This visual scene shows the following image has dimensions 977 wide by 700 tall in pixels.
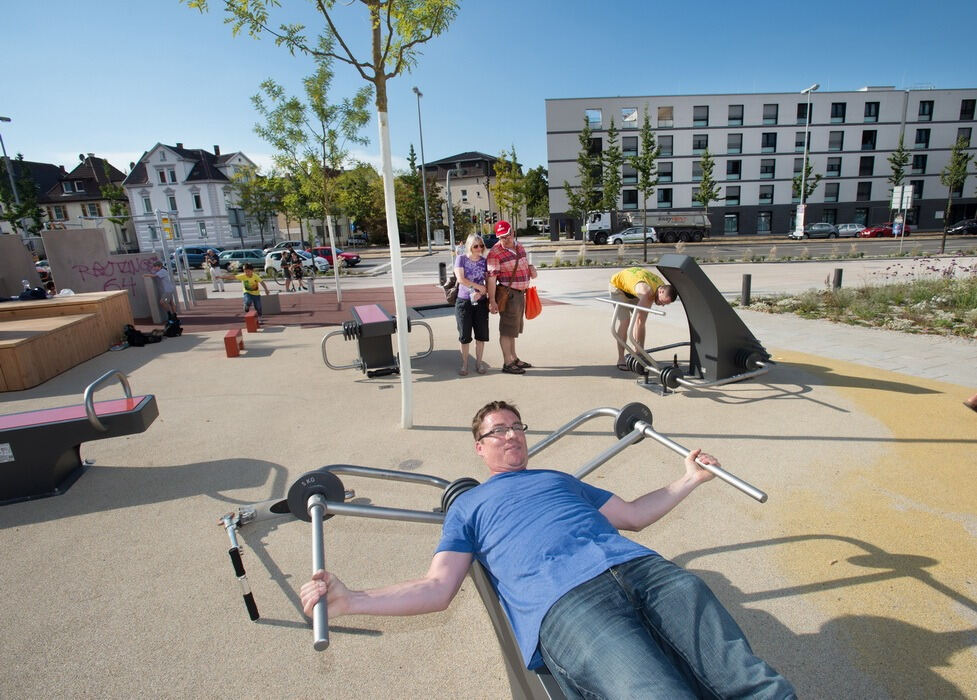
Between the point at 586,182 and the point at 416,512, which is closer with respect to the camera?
the point at 416,512

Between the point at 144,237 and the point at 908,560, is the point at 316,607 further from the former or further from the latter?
the point at 144,237

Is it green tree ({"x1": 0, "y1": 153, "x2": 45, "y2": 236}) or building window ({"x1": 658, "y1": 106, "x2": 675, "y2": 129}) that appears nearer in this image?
green tree ({"x1": 0, "y1": 153, "x2": 45, "y2": 236})

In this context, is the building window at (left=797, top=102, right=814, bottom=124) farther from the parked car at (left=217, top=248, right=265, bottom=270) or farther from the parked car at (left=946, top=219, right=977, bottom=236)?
the parked car at (left=217, top=248, right=265, bottom=270)

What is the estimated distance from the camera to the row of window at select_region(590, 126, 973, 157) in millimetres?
48156

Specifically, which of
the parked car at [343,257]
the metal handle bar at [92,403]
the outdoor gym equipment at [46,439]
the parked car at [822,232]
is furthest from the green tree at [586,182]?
the metal handle bar at [92,403]

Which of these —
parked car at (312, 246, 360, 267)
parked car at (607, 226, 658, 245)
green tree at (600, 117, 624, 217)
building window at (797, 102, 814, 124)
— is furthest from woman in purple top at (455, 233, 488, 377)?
building window at (797, 102, 814, 124)

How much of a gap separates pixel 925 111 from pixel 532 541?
65.7m

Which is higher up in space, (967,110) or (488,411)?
(967,110)

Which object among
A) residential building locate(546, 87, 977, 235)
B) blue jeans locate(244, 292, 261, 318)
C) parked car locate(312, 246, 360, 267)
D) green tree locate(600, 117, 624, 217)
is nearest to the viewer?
blue jeans locate(244, 292, 261, 318)

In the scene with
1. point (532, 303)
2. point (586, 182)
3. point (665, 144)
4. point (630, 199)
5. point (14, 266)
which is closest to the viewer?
point (532, 303)

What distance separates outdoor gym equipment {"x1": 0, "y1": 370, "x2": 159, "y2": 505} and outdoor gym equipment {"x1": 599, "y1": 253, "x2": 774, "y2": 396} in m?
4.70

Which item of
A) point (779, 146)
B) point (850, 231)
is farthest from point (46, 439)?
point (779, 146)

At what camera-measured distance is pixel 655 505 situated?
2301mm

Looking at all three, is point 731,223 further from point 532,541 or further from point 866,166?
point 532,541
